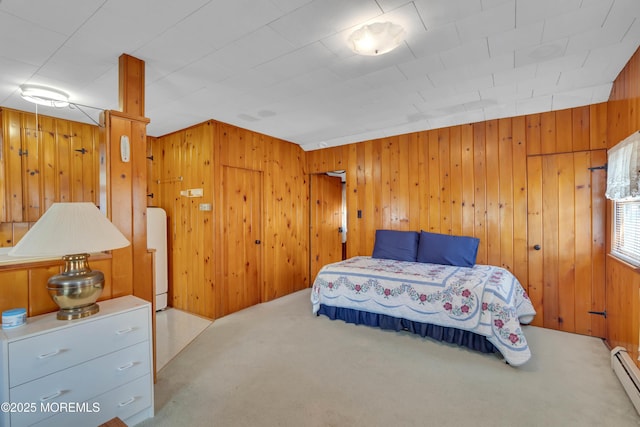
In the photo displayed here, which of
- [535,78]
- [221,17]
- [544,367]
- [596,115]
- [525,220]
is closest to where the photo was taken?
[221,17]

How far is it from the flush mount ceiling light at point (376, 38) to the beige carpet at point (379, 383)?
2366 millimetres

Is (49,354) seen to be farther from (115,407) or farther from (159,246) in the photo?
(159,246)

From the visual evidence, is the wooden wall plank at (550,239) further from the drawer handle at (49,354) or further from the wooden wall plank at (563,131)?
the drawer handle at (49,354)

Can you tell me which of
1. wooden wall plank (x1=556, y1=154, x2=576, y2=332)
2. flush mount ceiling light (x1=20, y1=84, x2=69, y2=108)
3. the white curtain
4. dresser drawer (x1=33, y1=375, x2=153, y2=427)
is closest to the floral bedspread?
wooden wall plank (x1=556, y1=154, x2=576, y2=332)

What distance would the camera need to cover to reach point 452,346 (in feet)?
9.13

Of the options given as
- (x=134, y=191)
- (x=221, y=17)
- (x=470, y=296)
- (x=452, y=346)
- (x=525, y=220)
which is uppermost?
(x=221, y=17)

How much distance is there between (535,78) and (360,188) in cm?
250

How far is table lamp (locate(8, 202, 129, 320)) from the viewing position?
1.49 metres

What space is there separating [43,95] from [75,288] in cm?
229

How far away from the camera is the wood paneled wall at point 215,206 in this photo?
3.64 meters

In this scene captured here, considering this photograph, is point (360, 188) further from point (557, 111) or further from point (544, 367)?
point (544, 367)

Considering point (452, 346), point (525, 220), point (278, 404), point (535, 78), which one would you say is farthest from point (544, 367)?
point (535, 78)

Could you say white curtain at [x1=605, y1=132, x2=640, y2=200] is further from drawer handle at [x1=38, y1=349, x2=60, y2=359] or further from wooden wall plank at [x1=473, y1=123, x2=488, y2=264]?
drawer handle at [x1=38, y1=349, x2=60, y2=359]

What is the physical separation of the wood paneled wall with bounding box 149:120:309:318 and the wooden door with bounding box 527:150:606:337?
3.21 m
